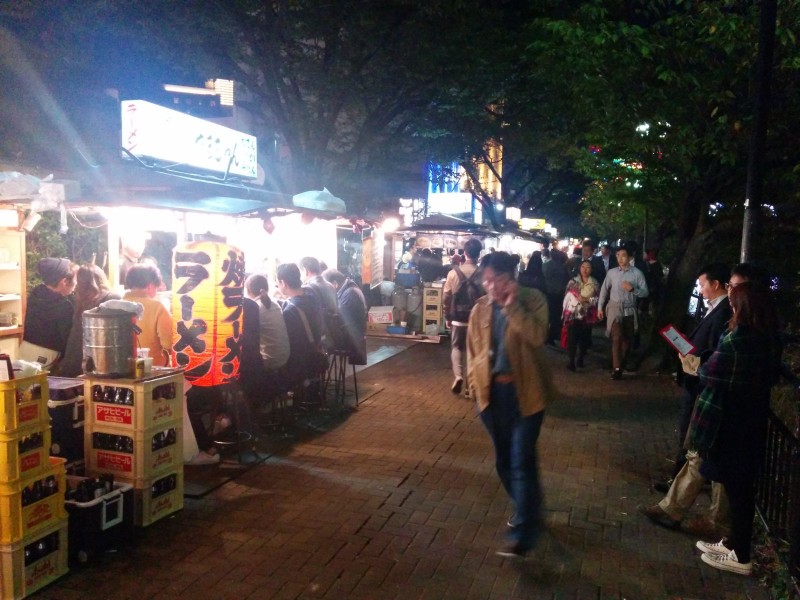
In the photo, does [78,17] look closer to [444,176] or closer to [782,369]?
[782,369]

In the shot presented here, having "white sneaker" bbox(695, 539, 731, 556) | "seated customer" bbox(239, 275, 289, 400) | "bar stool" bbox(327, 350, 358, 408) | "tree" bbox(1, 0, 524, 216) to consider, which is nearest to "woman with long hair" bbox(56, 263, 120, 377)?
"seated customer" bbox(239, 275, 289, 400)

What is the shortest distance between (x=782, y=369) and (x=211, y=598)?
12.4 feet

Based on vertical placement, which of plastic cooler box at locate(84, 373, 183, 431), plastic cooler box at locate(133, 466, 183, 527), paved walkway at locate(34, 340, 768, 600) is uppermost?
plastic cooler box at locate(84, 373, 183, 431)

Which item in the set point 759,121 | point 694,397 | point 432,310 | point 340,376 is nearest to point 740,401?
point 694,397

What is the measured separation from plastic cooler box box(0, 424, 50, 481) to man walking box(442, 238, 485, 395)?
5.39 meters

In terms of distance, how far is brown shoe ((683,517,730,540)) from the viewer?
15.7 ft

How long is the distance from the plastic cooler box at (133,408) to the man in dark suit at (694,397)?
375 centimetres

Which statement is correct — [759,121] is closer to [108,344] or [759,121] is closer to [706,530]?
→ [706,530]

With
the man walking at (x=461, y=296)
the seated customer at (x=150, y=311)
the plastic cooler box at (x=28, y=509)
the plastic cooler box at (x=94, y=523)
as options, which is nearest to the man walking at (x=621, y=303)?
the man walking at (x=461, y=296)

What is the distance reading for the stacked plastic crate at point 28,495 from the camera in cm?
358

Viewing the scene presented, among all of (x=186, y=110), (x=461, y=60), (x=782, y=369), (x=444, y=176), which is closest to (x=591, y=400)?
(x=782, y=369)

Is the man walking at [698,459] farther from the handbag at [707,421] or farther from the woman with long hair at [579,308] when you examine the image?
the woman with long hair at [579,308]

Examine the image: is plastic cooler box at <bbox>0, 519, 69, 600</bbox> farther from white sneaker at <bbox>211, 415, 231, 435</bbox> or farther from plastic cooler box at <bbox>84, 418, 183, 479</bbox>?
white sneaker at <bbox>211, 415, 231, 435</bbox>

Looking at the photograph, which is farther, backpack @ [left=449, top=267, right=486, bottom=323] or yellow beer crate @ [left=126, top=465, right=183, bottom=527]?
backpack @ [left=449, top=267, right=486, bottom=323]
